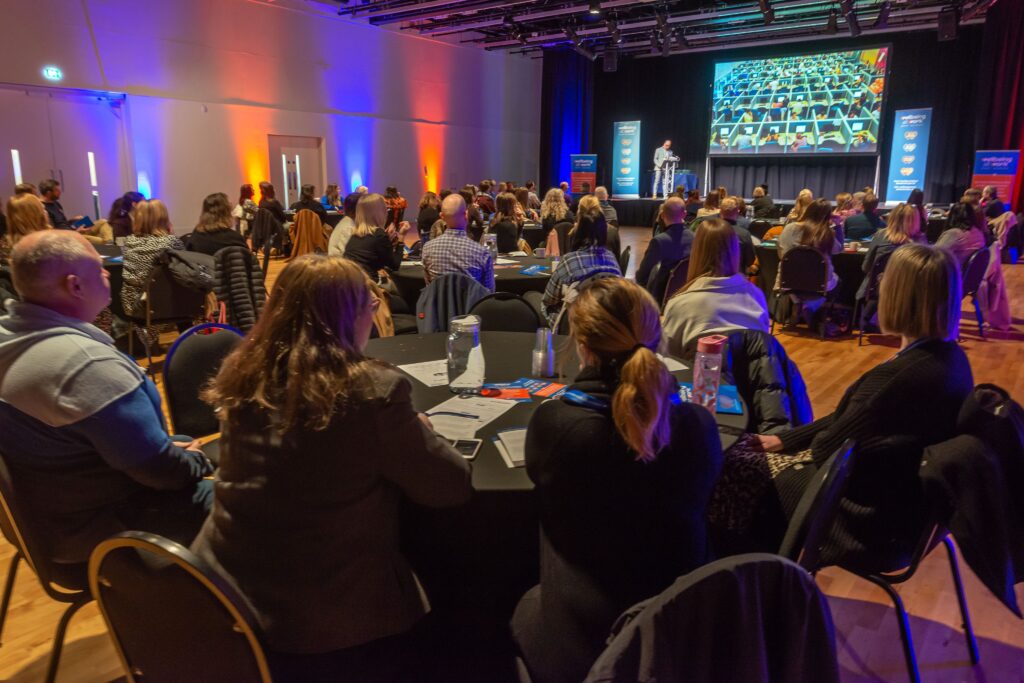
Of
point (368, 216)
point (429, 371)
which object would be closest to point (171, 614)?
point (429, 371)

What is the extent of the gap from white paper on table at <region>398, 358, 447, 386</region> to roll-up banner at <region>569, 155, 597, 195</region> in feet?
50.9

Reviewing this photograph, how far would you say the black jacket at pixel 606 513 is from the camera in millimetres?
1429

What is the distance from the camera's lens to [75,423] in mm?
1706

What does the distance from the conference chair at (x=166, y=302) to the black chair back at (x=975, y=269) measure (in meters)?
6.56

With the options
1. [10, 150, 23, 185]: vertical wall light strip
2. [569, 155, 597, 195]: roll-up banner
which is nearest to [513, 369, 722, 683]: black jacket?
[10, 150, 23, 185]: vertical wall light strip

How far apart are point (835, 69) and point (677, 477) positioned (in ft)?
54.3

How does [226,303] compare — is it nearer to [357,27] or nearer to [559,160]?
[357,27]

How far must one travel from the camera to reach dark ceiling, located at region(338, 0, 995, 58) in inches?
488

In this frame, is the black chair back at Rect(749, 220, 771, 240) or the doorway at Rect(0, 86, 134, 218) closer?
the black chair back at Rect(749, 220, 771, 240)

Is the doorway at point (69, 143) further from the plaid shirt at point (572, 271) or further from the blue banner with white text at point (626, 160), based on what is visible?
the blue banner with white text at point (626, 160)

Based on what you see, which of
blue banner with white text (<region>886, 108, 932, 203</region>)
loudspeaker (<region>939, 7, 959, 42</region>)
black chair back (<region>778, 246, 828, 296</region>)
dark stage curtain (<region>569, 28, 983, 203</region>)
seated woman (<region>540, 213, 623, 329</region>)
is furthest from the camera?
blue banner with white text (<region>886, 108, 932, 203</region>)

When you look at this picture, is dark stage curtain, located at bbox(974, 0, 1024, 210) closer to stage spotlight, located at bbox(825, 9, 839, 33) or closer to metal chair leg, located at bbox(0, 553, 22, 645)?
stage spotlight, located at bbox(825, 9, 839, 33)

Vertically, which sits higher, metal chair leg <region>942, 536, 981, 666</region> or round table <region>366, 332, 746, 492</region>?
round table <region>366, 332, 746, 492</region>

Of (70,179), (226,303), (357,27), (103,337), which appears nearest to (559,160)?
(357,27)
